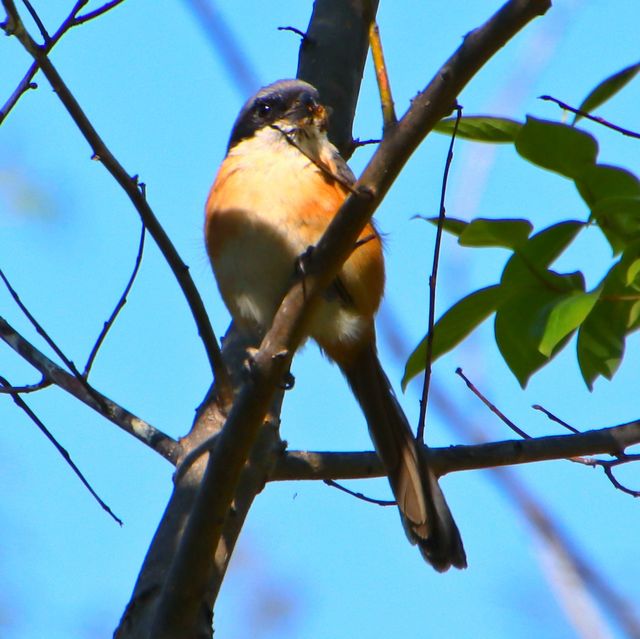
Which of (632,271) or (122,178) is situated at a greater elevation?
(632,271)

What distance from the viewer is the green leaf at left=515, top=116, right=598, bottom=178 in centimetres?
254

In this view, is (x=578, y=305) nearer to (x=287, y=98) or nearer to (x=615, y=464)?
(x=615, y=464)

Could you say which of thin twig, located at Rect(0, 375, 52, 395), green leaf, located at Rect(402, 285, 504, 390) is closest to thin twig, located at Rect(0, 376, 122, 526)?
thin twig, located at Rect(0, 375, 52, 395)

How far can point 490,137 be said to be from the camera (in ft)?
9.24

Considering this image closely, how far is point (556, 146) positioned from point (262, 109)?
6.13ft

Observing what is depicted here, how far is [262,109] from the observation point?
4152 mm

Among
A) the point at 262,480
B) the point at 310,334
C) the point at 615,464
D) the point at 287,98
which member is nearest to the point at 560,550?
the point at 615,464

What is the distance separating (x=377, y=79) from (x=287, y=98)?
1.64 metres

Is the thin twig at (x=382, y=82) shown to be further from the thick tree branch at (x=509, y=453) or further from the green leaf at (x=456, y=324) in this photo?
the thick tree branch at (x=509, y=453)

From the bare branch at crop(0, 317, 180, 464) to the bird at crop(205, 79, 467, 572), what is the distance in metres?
0.63

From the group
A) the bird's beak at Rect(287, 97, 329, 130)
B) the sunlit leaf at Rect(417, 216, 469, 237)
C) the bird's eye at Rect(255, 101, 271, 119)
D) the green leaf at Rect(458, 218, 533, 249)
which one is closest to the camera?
the green leaf at Rect(458, 218, 533, 249)

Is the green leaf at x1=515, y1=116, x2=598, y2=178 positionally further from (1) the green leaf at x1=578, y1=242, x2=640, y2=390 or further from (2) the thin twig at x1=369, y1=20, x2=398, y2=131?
(2) the thin twig at x1=369, y1=20, x2=398, y2=131

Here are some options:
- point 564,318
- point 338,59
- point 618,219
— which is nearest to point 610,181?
point 618,219

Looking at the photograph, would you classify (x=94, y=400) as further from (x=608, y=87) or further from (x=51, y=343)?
(x=608, y=87)
